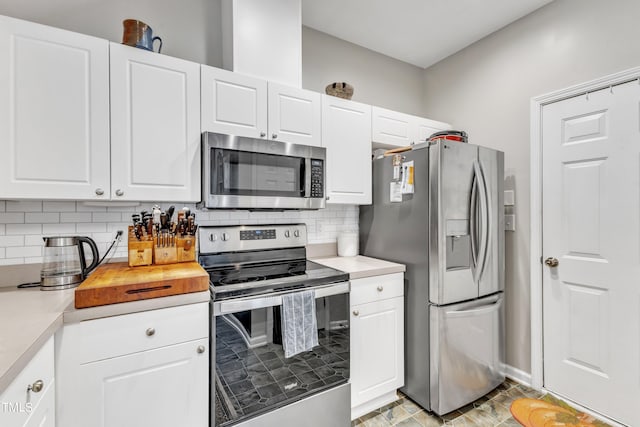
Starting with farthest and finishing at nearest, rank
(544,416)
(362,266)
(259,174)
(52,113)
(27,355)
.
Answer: (362,266) < (259,174) < (52,113) < (544,416) < (27,355)

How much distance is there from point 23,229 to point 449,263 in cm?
245

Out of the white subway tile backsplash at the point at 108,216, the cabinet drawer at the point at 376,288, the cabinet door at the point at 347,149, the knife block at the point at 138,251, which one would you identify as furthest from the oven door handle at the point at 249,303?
the white subway tile backsplash at the point at 108,216

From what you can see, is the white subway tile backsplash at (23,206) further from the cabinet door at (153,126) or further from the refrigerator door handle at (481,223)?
the refrigerator door handle at (481,223)

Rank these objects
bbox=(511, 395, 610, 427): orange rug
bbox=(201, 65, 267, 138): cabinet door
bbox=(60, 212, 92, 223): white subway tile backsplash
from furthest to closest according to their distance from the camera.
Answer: bbox=(201, 65, 267, 138): cabinet door < bbox=(60, 212, 92, 223): white subway tile backsplash < bbox=(511, 395, 610, 427): orange rug

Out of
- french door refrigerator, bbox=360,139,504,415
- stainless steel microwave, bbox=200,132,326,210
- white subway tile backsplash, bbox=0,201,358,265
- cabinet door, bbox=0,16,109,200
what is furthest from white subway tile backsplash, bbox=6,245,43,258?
french door refrigerator, bbox=360,139,504,415

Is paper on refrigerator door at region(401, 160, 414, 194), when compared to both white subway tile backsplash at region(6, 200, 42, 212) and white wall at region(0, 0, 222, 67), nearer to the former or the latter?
white wall at region(0, 0, 222, 67)

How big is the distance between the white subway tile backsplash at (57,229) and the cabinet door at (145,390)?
84 centimetres

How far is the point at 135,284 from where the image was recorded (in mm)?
1227

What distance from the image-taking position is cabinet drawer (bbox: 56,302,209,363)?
113 centimetres

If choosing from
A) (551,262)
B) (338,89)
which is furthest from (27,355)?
(551,262)

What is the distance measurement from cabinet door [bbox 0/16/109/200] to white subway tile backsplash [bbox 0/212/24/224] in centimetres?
31

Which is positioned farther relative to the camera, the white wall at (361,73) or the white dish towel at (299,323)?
the white wall at (361,73)

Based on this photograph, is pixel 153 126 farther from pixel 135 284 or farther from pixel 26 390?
pixel 26 390

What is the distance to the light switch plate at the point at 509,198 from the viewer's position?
7.85 feet
